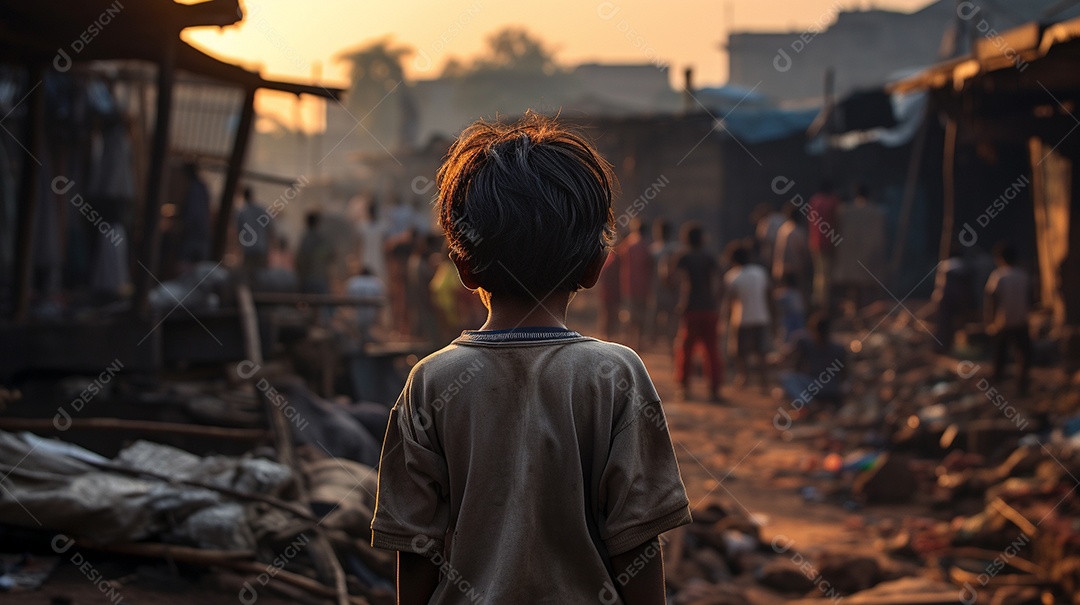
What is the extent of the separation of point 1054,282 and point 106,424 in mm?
9217

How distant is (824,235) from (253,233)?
24.7 ft

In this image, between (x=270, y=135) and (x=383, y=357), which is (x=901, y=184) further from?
(x=270, y=135)

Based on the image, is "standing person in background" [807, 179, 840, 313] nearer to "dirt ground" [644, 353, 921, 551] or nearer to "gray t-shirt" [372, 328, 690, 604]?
"dirt ground" [644, 353, 921, 551]

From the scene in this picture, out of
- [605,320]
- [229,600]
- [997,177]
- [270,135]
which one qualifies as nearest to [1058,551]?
[229,600]

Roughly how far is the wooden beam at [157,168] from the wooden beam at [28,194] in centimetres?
81

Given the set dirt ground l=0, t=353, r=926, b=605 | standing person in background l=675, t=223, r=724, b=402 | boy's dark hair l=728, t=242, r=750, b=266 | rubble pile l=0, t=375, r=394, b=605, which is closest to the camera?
dirt ground l=0, t=353, r=926, b=605

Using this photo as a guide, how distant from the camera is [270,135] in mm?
65438

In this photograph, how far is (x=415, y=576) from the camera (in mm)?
1954

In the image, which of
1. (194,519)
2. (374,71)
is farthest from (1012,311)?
(374,71)

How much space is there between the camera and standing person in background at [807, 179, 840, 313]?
14359 mm

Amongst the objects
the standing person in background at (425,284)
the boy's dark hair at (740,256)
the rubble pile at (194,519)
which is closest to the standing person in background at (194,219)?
the standing person in background at (425,284)

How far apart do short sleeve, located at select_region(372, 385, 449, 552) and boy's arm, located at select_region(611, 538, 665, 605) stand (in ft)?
1.08

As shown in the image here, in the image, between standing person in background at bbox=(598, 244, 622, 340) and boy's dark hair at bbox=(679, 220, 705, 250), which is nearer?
boy's dark hair at bbox=(679, 220, 705, 250)

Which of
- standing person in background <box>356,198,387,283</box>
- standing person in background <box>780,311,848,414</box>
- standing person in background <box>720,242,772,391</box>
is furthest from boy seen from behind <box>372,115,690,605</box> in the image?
standing person in background <box>356,198,387,283</box>
